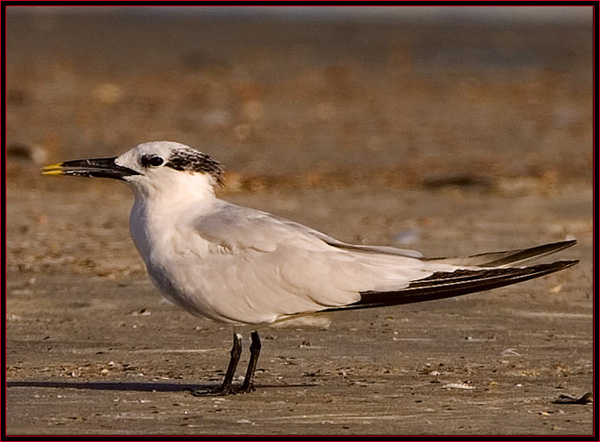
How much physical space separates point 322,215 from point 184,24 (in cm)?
2714

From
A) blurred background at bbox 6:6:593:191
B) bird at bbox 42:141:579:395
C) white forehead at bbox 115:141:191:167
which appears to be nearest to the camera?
bird at bbox 42:141:579:395

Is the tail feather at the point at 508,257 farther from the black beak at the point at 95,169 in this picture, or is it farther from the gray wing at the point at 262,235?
the black beak at the point at 95,169

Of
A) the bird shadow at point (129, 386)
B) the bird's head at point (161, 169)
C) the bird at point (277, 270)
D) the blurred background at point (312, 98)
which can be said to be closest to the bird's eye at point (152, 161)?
the bird's head at point (161, 169)

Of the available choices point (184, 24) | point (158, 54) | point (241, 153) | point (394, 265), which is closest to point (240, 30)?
point (184, 24)

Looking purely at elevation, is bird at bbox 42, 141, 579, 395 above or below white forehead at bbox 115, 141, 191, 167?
below

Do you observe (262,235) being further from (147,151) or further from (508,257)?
(508,257)

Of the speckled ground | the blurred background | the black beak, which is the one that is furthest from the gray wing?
the blurred background

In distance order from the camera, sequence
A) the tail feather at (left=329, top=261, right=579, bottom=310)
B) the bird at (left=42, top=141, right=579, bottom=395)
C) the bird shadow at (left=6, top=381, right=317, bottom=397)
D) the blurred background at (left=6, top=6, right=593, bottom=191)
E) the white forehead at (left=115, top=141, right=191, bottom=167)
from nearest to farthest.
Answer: the tail feather at (left=329, top=261, right=579, bottom=310) < the bird at (left=42, top=141, right=579, bottom=395) < the bird shadow at (left=6, top=381, right=317, bottom=397) < the white forehead at (left=115, top=141, right=191, bottom=167) < the blurred background at (left=6, top=6, right=593, bottom=191)

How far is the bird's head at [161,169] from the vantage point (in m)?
6.18

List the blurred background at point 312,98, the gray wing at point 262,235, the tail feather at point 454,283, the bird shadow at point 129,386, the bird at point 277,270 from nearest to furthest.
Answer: the tail feather at point 454,283
the bird at point 277,270
the gray wing at point 262,235
the bird shadow at point 129,386
the blurred background at point 312,98

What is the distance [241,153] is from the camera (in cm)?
1502

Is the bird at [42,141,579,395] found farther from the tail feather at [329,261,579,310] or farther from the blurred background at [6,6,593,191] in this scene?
the blurred background at [6,6,593,191]

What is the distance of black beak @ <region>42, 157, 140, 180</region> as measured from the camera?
6223 mm

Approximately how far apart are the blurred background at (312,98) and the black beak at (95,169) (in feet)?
20.2
